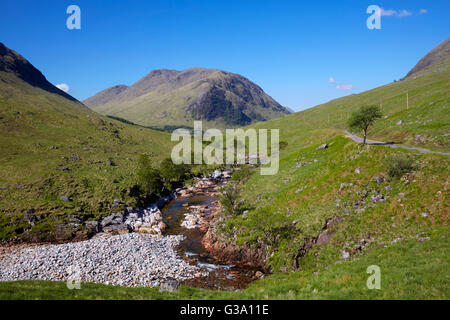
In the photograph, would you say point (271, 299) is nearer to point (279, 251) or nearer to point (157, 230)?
point (279, 251)

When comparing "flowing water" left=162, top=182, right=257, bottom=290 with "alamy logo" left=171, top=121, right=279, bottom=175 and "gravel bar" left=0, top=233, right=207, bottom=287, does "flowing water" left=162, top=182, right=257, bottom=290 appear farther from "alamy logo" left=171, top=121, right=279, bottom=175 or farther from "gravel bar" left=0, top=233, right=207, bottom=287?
"alamy logo" left=171, top=121, right=279, bottom=175

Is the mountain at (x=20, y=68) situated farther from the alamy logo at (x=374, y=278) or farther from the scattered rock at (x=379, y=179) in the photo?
the alamy logo at (x=374, y=278)

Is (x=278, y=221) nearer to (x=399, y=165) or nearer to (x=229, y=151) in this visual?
(x=399, y=165)

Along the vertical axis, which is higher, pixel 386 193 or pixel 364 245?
pixel 386 193

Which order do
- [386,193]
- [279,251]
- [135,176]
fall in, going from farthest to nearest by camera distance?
1. [135,176]
2. [279,251]
3. [386,193]

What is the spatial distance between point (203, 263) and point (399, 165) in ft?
87.1

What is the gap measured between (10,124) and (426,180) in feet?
400

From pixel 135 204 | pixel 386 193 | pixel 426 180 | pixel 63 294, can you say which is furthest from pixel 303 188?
pixel 135 204

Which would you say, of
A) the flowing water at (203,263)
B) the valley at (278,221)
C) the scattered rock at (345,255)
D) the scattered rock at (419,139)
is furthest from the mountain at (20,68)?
the scattered rock at (419,139)

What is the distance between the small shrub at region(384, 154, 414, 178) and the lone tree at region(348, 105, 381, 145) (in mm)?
14720

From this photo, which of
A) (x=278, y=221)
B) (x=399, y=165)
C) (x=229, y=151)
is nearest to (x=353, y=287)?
(x=278, y=221)

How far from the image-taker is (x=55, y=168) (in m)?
60.1

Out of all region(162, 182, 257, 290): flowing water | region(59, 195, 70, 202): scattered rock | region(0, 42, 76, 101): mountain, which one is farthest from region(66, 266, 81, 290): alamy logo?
region(0, 42, 76, 101): mountain
